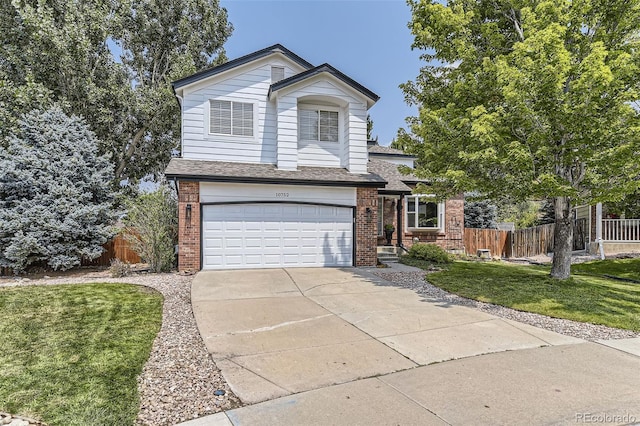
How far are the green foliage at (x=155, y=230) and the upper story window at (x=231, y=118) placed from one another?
2.99 meters

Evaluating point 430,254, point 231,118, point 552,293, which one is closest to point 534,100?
point 552,293

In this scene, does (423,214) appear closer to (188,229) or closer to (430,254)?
(430,254)

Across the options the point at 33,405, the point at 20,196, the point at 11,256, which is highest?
the point at 20,196

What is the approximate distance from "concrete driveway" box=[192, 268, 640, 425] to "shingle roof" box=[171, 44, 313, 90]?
7.98 metres

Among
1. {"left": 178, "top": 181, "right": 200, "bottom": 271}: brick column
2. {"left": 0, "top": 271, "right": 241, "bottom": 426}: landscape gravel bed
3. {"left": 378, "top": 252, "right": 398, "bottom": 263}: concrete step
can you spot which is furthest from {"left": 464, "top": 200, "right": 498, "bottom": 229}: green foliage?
{"left": 0, "top": 271, "right": 241, "bottom": 426}: landscape gravel bed

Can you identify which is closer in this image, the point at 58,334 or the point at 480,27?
the point at 58,334

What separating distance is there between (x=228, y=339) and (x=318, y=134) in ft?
30.9

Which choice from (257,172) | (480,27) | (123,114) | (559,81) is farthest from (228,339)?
(123,114)

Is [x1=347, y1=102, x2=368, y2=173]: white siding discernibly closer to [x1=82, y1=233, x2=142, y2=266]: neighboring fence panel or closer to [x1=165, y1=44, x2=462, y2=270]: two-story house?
[x1=165, y1=44, x2=462, y2=270]: two-story house

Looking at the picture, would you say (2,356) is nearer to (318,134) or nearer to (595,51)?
(318,134)

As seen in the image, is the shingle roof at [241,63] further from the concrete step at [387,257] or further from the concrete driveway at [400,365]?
the concrete step at [387,257]

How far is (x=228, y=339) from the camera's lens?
18.4ft

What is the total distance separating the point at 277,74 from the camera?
13.7m

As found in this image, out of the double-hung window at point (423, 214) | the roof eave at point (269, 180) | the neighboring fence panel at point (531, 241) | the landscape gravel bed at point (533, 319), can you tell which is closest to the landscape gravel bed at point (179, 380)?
the roof eave at point (269, 180)
